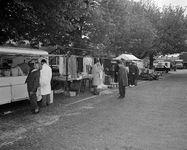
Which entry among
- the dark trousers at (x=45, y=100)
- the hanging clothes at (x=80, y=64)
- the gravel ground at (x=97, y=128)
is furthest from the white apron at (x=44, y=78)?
the hanging clothes at (x=80, y=64)

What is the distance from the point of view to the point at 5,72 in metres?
7.46

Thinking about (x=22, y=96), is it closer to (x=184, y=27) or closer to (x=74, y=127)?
(x=74, y=127)

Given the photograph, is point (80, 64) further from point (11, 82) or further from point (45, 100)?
point (11, 82)

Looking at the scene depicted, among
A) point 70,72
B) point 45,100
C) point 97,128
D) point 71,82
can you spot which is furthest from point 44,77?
point 71,82

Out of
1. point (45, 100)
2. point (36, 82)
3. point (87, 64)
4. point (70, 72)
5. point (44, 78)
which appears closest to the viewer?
point (36, 82)

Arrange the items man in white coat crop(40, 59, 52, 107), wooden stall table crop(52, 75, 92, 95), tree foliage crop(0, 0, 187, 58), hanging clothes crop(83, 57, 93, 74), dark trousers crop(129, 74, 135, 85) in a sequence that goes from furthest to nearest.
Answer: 1. dark trousers crop(129, 74, 135, 85)
2. hanging clothes crop(83, 57, 93, 74)
3. wooden stall table crop(52, 75, 92, 95)
4. tree foliage crop(0, 0, 187, 58)
5. man in white coat crop(40, 59, 52, 107)

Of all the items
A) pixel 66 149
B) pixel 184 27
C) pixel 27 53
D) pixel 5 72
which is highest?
pixel 184 27

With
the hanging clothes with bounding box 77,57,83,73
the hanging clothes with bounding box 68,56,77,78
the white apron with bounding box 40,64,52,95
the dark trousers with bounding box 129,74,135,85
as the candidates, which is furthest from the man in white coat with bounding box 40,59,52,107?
the dark trousers with bounding box 129,74,135,85

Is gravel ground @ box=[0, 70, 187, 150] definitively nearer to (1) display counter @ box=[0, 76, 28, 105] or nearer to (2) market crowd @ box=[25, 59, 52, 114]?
(2) market crowd @ box=[25, 59, 52, 114]

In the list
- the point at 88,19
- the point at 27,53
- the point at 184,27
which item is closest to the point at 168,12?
the point at 184,27

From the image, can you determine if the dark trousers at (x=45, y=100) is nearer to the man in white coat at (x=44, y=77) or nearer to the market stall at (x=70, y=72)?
the man in white coat at (x=44, y=77)

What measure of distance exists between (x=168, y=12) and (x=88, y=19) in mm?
17699

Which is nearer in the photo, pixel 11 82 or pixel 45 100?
pixel 11 82

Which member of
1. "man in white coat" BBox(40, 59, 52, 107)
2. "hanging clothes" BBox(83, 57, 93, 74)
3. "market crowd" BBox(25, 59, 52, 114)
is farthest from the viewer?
"hanging clothes" BBox(83, 57, 93, 74)
